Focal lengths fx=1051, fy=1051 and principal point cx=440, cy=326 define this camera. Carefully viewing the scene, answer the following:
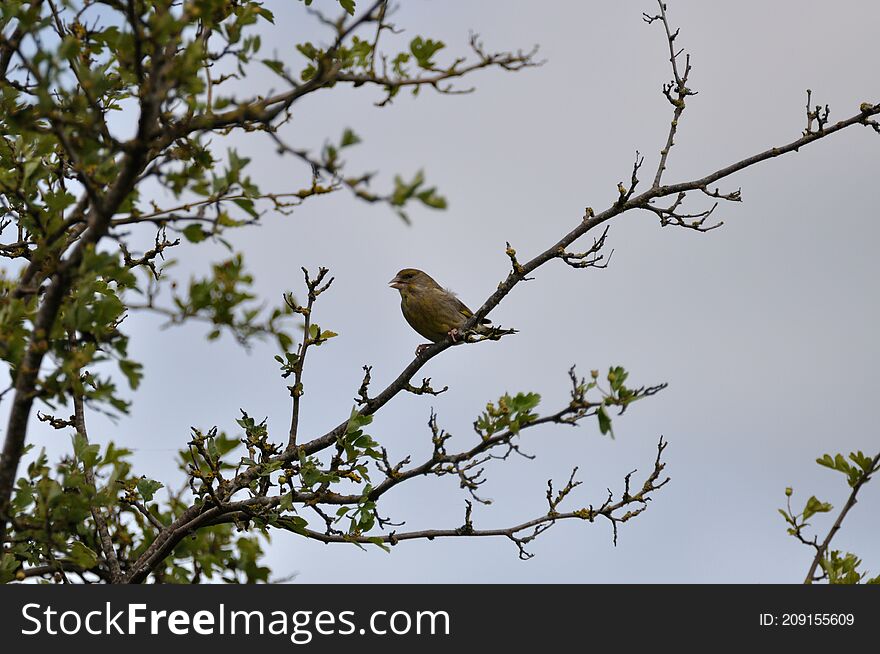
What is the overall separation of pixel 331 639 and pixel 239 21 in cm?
353

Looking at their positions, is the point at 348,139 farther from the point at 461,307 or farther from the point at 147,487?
the point at 461,307

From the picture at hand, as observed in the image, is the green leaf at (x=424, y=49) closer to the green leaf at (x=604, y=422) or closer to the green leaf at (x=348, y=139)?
the green leaf at (x=348, y=139)

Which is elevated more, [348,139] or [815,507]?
[348,139]

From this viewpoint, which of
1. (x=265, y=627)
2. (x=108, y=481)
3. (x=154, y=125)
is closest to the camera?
(x=154, y=125)

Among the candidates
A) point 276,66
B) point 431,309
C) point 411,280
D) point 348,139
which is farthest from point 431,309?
point 348,139

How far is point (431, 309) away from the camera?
33.3 ft

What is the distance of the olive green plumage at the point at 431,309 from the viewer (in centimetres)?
1009

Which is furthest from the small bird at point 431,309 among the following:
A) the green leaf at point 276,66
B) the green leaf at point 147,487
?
the green leaf at point 276,66

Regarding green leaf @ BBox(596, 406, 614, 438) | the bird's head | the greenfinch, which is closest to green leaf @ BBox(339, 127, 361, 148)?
green leaf @ BBox(596, 406, 614, 438)

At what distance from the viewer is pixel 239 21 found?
536cm

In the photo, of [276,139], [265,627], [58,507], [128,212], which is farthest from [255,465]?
[276,139]

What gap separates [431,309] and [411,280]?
0.83 meters

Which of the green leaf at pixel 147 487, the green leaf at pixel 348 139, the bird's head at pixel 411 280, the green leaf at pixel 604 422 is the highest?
the bird's head at pixel 411 280

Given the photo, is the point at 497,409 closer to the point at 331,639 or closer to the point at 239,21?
the point at 331,639
